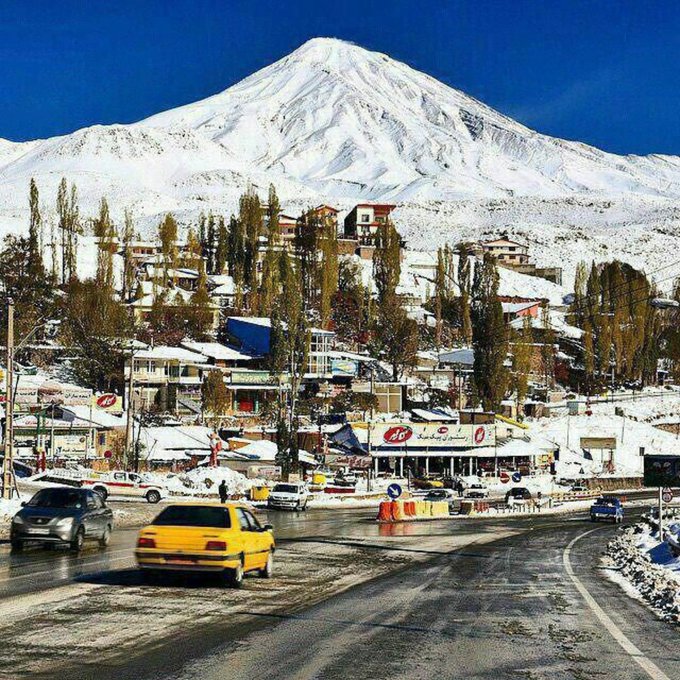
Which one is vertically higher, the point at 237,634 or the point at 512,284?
the point at 512,284

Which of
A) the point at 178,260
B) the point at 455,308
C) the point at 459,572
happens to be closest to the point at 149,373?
the point at 178,260

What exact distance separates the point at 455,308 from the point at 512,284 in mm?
40855

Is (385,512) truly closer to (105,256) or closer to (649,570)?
(649,570)

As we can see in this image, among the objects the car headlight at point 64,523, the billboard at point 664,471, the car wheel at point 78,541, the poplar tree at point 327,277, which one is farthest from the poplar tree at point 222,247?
the car headlight at point 64,523

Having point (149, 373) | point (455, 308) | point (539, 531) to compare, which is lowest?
point (539, 531)

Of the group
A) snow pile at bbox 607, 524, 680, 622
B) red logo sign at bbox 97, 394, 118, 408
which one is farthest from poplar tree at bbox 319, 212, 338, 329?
snow pile at bbox 607, 524, 680, 622

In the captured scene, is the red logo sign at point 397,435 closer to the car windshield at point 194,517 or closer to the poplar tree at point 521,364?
the poplar tree at point 521,364

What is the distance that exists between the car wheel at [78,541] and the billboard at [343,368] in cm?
7891

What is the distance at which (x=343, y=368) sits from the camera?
103875 millimetres

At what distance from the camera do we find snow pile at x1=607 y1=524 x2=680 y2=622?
16892 millimetres

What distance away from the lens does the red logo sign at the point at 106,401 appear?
77812mm

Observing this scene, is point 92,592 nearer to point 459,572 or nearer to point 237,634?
point 237,634

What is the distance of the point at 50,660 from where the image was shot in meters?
10.6

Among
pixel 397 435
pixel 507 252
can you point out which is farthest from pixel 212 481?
pixel 507 252
